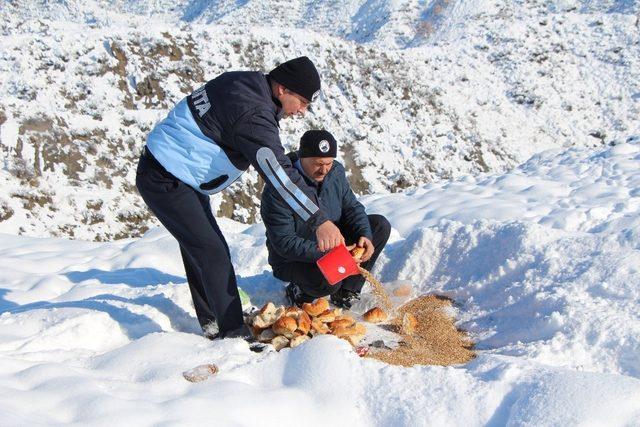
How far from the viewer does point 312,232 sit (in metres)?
3.97

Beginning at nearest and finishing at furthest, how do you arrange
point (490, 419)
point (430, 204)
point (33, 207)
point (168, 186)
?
point (490, 419) < point (168, 186) < point (430, 204) < point (33, 207)

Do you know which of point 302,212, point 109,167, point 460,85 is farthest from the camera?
point 460,85

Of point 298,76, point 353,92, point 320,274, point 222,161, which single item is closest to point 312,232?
point 320,274

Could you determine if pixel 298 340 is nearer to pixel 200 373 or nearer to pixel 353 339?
pixel 353 339

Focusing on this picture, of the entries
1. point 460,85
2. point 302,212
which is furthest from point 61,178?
point 460,85

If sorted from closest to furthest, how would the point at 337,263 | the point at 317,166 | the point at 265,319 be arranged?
1. the point at 337,263
2. the point at 265,319
3. the point at 317,166

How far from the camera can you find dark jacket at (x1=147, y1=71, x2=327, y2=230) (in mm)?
2617

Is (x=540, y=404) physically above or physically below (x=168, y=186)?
below

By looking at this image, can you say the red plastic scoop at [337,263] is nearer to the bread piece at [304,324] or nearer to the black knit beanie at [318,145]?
the bread piece at [304,324]

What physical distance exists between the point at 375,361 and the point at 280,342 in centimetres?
66

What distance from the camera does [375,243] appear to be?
4234 mm

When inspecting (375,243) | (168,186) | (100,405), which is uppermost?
(168,186)

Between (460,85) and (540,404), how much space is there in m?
13.1

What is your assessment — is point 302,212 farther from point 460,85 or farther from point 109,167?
point 460,85
